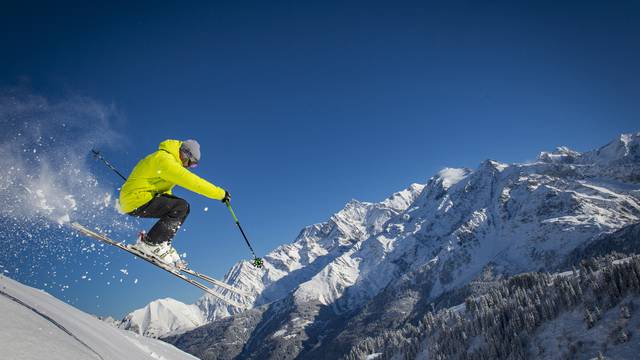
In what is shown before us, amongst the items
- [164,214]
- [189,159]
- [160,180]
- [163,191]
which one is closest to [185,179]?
[189,159]

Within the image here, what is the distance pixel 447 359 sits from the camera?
13012 centimetres

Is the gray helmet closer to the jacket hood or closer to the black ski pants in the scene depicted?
the jacket hood

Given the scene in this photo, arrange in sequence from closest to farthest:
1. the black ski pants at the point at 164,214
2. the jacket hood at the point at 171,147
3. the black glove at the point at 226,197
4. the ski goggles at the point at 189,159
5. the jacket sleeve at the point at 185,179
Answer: the jacket sleeve at the point at 185,179 → the black glove at the point at 226,197 → the jacket hood at the point at 171,147 → the ski goggles at the point at 189,159 → the black ski pants at the point at 164,214

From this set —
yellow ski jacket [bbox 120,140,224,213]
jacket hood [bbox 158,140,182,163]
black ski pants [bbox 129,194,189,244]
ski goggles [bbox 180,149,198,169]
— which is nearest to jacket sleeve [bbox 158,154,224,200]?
yellow ski jacket [bbox 120,140,224,213]

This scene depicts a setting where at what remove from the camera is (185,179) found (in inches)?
403

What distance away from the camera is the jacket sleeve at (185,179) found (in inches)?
404

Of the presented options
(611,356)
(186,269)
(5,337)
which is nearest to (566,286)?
(611,356)

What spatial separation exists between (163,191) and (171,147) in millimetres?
1566

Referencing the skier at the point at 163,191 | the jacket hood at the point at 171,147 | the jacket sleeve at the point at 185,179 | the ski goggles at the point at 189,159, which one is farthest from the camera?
the ski goggles at the point at 189,159

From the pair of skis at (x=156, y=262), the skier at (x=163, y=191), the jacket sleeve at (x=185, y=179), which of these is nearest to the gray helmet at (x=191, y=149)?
the skier at (x=163, y=191)

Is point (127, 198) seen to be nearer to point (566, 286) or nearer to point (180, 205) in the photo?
point (180, 205)

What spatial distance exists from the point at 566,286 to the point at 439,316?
67.8 m

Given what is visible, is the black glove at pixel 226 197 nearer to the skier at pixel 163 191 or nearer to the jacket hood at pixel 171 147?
the skier at pixel 163 191

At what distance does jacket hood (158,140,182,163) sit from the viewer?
10.9 meters
